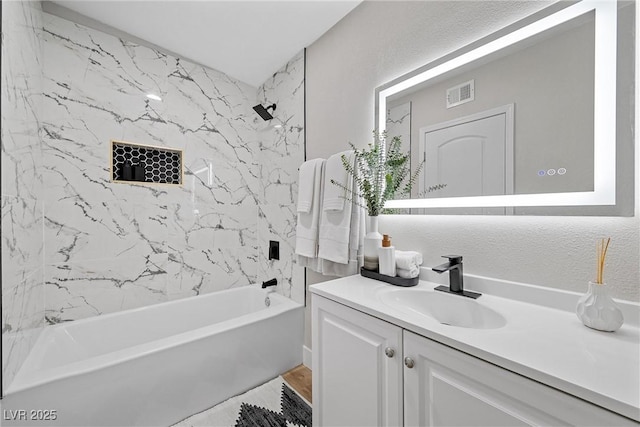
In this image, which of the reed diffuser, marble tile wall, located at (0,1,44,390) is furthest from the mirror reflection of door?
marble tile wall, located at (0,1,44,390)

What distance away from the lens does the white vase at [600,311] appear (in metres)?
0.70

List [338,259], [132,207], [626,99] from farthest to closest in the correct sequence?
1. [132,207]
2. [338,259]
3. [626,99]

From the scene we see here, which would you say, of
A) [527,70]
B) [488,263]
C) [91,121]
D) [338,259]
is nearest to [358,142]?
[338,259]

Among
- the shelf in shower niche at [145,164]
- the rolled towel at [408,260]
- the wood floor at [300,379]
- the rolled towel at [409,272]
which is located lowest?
the wood floor at [300,379]

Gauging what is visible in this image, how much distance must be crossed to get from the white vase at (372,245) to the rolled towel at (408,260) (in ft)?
0.39

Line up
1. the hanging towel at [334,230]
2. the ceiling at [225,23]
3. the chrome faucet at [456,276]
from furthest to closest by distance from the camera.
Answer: the ceiling at [225,23] < the hanging towel at [334,230] < the chrome faucet at [456,276]

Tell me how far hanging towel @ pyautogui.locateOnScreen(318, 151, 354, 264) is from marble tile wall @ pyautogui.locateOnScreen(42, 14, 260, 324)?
1.29 meters

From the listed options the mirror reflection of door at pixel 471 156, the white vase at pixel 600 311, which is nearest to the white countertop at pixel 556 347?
the white vase at pixel 600 311

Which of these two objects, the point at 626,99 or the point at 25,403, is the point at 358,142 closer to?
the point at 626,99

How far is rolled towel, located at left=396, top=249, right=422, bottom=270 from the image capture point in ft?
3.95

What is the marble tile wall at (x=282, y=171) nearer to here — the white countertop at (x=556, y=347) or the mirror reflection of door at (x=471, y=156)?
the mirror reflection of door at (x=471, y=156)

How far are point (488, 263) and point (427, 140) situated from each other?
2.08ft

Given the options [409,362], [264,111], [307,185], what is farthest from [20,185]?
[409,362]

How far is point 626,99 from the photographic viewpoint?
79cm
